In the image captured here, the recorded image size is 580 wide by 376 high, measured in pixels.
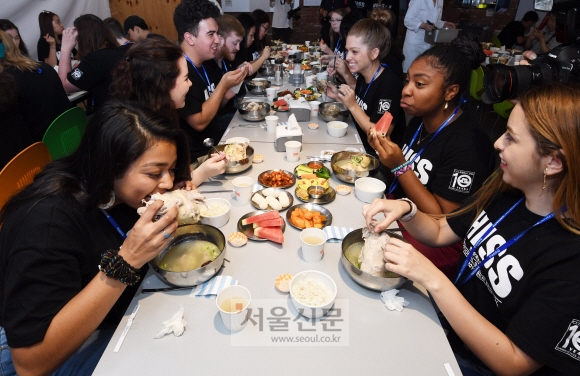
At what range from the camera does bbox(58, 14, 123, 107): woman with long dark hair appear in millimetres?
3553

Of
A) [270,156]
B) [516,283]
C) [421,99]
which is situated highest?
[421,99]

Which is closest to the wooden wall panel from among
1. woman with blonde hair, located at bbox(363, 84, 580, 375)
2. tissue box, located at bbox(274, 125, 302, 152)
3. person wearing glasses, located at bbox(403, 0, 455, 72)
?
person wearing glasses, located at bbox(403, 0, 455, 72)

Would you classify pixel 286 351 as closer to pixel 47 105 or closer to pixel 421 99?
pixel 421 99

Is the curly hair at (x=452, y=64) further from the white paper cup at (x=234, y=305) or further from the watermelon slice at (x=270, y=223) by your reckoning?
the white paper cup at (x=234, y=305)

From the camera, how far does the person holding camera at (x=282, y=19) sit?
8.44 meters

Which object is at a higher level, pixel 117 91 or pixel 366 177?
pixel 117 91

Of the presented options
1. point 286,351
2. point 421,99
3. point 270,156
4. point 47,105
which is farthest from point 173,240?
point 47,105

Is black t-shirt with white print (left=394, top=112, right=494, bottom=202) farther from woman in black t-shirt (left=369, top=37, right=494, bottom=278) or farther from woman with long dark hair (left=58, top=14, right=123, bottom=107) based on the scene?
woman with long dark hair (left=58, top=14, right=123, bottom=107)

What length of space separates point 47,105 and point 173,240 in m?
2.48

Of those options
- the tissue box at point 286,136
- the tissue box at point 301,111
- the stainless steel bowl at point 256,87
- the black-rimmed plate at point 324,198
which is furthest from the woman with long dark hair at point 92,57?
the black-rimmed plate at point 324,198

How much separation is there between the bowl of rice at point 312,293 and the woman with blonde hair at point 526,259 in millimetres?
260

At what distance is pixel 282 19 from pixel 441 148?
7894 millimetres

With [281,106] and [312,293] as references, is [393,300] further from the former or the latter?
[281,106]

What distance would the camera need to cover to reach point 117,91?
213 centimetres
